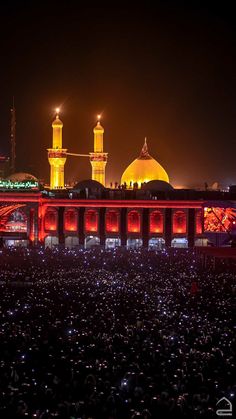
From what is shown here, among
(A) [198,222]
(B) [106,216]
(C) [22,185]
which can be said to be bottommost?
(A) [198,222]

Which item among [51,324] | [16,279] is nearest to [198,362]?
[51,324]

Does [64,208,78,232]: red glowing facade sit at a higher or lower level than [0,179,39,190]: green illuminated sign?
lower

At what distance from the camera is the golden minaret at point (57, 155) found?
59.0 meters

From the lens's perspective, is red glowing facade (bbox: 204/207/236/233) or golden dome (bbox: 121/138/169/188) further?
golden dome (bbox: 121/138/169/188)

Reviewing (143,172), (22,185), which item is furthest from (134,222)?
(143,172)

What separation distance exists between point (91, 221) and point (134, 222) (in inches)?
126

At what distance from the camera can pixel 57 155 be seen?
5919cm

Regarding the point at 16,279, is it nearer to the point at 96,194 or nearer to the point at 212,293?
the point at 212,293

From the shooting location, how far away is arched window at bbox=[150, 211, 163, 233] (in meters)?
50.0

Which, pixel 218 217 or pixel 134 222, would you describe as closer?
pixel 218 217

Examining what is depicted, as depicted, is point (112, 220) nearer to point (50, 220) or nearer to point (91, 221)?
point (91, 221)

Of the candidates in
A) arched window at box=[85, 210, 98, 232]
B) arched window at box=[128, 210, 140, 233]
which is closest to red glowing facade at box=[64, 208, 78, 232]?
arched window at box=[85, 210, 98, 232]

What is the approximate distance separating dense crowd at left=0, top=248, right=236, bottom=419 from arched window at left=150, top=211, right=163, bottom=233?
20835 mm

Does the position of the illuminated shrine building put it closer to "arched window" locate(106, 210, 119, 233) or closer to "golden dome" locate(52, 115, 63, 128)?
"arched window" locate(106, 210, 119, 233)
